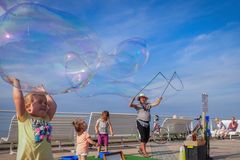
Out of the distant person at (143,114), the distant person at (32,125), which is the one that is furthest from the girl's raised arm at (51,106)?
the distant person at (143,114)

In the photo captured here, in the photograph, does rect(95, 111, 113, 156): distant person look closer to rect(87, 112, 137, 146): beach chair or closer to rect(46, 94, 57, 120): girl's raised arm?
rect(87, 112, 137, 146): beach chair

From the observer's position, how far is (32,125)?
4129 millimetres

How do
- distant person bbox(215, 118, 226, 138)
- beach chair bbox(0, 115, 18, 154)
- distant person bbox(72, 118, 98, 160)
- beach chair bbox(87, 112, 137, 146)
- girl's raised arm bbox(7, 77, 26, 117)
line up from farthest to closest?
distant person bbox(215, 118, 226, 138)
beach chair bbox(87, 112, 137, 146)
beach chair bbox(0, 115, 18, 154)
distant person bbox(72, 118, 98, 160)
girl's raised arm bbox(7, 77, 26, 117)

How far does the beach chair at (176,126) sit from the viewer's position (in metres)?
18.3

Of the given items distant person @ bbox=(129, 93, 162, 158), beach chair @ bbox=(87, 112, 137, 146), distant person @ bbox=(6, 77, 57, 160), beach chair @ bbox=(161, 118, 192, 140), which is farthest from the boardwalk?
distant person @ bbox=(6, 77, 57, 160)

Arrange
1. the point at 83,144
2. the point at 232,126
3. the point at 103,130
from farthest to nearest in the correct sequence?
the point at 232,126 → the point at 103,130 → the point at 83,144

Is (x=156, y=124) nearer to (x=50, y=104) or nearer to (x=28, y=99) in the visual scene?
(x=50, y=104)

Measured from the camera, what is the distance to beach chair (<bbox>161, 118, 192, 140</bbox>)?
18266 millimetres

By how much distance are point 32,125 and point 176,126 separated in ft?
49.1

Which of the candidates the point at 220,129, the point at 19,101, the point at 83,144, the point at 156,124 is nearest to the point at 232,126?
the point at 220,129

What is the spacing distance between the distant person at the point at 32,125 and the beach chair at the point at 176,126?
14202 mm

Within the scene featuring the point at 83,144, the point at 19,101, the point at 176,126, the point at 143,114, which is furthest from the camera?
the point at 176,126

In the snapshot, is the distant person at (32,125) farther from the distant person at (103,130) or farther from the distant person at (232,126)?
the distant person at (232,126)

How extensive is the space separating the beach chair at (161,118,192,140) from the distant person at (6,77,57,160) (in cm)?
1420
